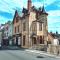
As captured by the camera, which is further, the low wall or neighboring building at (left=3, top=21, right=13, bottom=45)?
neighboring building at (left=3, top=21, right=13, bottom=45)

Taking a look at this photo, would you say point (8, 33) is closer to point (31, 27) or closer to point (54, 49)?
point (31, 27)

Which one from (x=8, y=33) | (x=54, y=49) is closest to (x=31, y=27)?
(x=8, y=33)

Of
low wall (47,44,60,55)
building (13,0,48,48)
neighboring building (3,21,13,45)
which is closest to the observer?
low wall (47,44,60,55)

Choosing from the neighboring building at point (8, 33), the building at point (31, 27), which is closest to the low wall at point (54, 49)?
the building at point (31, 27)

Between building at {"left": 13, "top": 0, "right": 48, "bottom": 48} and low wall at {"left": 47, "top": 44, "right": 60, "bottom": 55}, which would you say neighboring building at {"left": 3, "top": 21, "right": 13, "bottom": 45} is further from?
low wall at {"left": 47, "top": 44, "right": 60, "bottom": 55}

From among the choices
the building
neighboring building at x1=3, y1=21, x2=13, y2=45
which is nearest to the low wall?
the building

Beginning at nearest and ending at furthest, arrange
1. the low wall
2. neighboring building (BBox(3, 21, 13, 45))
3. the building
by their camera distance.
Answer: the low wall, the building, neighboring building (BBox(3, 21, 13, 45))

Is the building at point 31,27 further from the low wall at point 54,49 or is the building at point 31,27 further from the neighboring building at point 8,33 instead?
the low wall at point 54,49

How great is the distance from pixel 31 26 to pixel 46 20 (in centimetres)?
561

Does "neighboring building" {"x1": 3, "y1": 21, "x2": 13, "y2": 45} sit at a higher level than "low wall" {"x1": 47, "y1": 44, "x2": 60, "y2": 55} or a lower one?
higher

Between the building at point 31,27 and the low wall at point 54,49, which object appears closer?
the low wall at point 54,49

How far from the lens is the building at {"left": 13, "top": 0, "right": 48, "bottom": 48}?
47219mm

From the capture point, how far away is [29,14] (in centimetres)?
4728

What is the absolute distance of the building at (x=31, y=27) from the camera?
1859 inches
